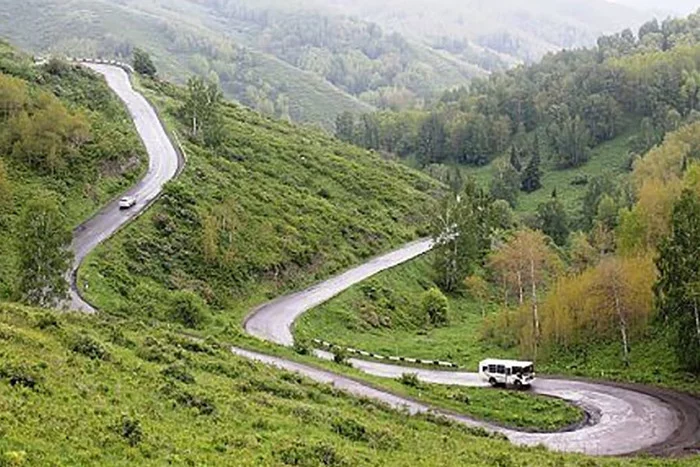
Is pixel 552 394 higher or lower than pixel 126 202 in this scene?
higher

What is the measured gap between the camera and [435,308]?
85.3m

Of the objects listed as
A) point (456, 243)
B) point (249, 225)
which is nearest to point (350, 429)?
point (249, 225)

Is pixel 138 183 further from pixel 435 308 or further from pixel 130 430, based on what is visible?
pixel 130 430

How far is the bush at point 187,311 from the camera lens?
62188mm

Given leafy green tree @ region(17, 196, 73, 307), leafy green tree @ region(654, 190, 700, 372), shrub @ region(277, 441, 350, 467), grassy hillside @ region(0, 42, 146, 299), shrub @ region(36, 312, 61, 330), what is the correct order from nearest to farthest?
shrub @ region(277, 441, 350, 467), shrub @ region(36, 312, 61, 330), leafy green tree @ region(654, 190, 700, 372), leafy green tree @ region(17, 196, 73, 307), grassy hillside @ region(0, 42, 146, 299)

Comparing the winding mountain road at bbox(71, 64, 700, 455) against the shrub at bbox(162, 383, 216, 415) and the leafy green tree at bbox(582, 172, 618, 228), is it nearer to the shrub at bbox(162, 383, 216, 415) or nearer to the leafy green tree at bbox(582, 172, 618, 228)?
the shrub at bbox(162, 383, 216, 415)

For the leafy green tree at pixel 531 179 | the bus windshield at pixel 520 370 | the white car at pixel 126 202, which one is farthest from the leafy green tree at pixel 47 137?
the leafy green tree at pixel 531 179

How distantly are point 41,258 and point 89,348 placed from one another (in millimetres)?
21190

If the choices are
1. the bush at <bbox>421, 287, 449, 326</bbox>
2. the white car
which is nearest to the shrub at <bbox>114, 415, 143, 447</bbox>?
the white car

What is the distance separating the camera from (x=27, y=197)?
72438 millimetres

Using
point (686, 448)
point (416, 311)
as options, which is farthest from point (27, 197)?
point (686, 448)

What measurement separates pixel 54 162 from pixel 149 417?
5894 centimetres

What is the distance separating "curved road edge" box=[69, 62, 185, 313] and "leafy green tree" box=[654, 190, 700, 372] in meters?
37.8

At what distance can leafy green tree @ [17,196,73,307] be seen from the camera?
5159 centimetres
